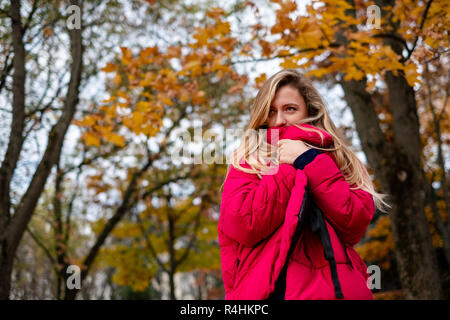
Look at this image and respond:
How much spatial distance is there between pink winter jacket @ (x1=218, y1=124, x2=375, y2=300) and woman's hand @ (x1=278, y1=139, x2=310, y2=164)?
2.0 inches

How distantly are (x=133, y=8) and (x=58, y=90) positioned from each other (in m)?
1.75

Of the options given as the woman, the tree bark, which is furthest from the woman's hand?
the tree bark

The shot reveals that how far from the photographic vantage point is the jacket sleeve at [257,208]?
60.4 inches

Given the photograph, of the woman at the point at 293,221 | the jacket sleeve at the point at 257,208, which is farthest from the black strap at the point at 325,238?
Result: the jacket sleeve at the point at 257,208

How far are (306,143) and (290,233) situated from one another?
1.66 feet

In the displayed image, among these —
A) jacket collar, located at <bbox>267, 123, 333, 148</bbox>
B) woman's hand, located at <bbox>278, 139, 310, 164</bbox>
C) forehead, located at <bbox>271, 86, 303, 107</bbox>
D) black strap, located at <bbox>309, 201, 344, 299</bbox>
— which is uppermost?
forehead, located at <bbox>271, 86, 303, 107</bbox>

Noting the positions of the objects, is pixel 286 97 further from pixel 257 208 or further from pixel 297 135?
pixel 257 208

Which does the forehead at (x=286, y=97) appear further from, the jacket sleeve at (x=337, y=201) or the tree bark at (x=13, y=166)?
the tree bark at (x=13, y=166)

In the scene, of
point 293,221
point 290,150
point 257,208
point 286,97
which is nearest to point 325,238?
point 293,221

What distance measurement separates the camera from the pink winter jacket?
57.8 inches

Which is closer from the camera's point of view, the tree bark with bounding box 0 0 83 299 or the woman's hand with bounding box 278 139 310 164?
the woman's hand with bounding box 278 139 310 164

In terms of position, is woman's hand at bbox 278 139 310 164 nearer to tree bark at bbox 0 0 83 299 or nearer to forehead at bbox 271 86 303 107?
forehead at bbox 271 86 303 107

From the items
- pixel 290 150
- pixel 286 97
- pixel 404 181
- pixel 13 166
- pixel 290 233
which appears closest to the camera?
pixel 290 233

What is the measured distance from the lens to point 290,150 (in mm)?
1731
